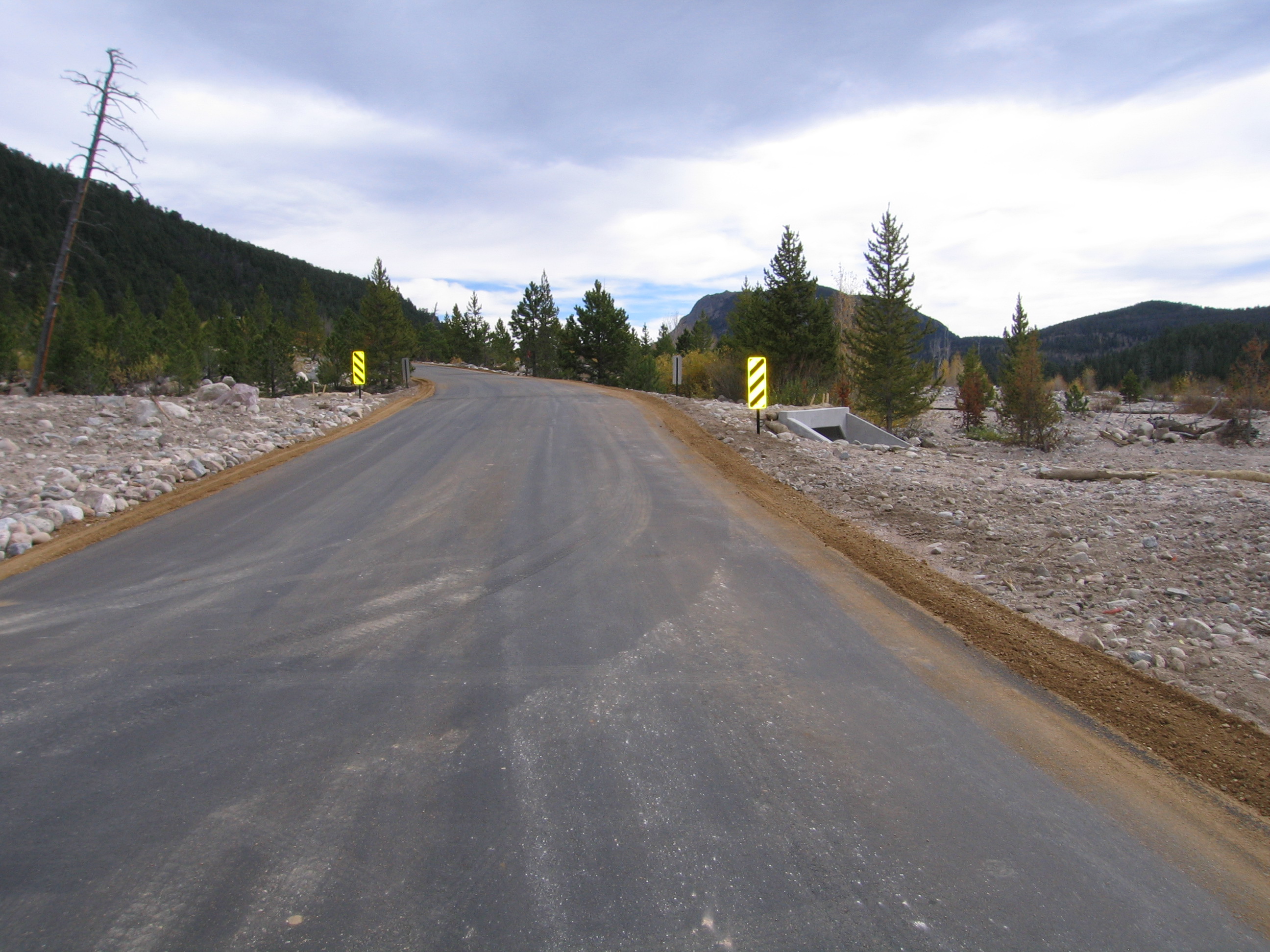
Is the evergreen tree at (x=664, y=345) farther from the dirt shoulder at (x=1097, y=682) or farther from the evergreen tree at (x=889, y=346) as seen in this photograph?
the dirt shoulder at (x=1097, y=682)

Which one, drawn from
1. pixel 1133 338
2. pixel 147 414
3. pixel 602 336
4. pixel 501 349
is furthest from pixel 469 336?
pixel 1133 338

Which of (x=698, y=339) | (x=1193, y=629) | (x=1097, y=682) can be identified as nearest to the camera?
(x=1097, y=682)

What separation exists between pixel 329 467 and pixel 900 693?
8657 millimetres

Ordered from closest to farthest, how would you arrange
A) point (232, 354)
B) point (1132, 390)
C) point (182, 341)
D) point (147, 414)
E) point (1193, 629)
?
point (1193, 629) < point (147, 414) < point (232, 354) < point (182, 341) < point (1132, 390)

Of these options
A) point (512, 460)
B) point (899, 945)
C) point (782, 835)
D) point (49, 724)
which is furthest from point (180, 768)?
point (512, 460)

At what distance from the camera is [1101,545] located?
18.5 feet

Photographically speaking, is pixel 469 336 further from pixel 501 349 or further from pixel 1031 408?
pixel 1031 408

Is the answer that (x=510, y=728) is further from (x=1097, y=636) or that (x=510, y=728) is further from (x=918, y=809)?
(x=1097, y=636)

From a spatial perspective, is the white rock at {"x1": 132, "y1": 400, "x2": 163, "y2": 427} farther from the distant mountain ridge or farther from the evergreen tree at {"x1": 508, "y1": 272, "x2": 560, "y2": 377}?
the distant mountain ridge

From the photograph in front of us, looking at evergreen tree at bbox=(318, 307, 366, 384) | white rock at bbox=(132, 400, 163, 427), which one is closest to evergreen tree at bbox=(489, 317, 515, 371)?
evergreen tree at bbox=(318, 307, 366, 384)

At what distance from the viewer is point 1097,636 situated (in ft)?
13.3

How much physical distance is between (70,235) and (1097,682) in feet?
71.4

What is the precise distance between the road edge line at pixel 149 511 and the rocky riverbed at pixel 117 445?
0.13m

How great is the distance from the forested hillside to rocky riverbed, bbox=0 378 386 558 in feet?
213
